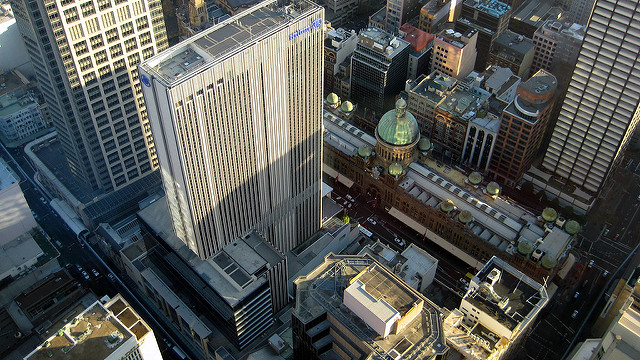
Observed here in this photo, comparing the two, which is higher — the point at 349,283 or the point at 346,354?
the point at 349,283

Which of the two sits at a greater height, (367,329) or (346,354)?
(367,329)

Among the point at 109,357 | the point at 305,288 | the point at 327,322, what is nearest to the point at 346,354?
the point at 327,322

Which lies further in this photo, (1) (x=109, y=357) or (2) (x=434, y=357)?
(1) (x=109, y=357)

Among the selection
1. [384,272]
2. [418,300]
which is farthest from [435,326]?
[384,272]

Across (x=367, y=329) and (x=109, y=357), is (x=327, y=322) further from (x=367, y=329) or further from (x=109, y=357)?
(x=109, y=357)

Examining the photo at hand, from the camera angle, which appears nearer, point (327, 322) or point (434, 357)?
point (434, 357)

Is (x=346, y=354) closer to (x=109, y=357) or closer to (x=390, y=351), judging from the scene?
(x=390, y=351)
